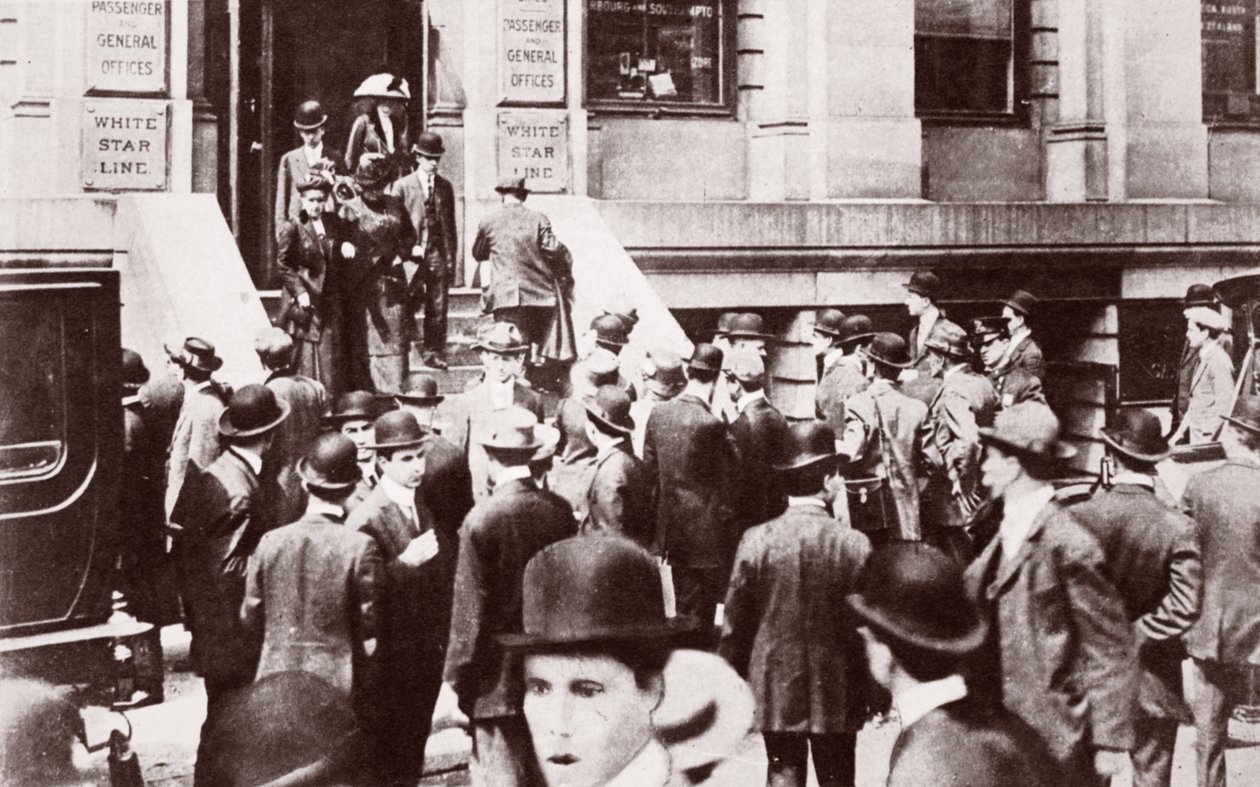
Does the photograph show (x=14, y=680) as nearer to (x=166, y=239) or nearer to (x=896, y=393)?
(x=896, y=393)

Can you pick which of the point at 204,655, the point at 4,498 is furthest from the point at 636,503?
the point at 4,498

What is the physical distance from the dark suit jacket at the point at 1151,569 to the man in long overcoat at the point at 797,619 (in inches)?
42.5

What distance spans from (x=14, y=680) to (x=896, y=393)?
22.5 ft

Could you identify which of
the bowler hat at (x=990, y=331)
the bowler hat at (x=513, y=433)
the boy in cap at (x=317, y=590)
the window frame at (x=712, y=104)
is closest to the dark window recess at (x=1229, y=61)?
the window frame at (x=712, y=104)

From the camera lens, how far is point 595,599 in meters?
5.25

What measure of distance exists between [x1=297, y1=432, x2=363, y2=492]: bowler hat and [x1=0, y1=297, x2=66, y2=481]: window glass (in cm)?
110

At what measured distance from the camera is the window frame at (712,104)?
17516 millimetres

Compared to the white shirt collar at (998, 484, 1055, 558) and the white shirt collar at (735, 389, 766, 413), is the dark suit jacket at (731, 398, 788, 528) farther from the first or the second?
the white shirt collar at (998, 484, 1055, 558)

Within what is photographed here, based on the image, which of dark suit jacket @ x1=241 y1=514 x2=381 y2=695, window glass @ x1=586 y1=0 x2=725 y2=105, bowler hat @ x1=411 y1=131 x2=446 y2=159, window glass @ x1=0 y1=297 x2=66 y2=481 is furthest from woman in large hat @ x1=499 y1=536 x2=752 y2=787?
window glass @ x1=586 y1=0 x2=725 y2=105

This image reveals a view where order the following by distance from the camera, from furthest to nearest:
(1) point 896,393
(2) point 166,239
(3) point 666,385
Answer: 1. (2) point 166,239
2. (1) point 896,393
3. (3) point 666,385

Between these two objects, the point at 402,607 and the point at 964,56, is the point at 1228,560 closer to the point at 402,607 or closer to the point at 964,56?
the point at 402,607

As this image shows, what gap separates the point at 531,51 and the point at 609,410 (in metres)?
8.24

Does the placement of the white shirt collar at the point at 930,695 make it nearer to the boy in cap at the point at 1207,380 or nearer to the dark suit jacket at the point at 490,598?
the dark suit jacket at the point at 490,598

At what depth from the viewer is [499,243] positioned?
13148 millimetres
